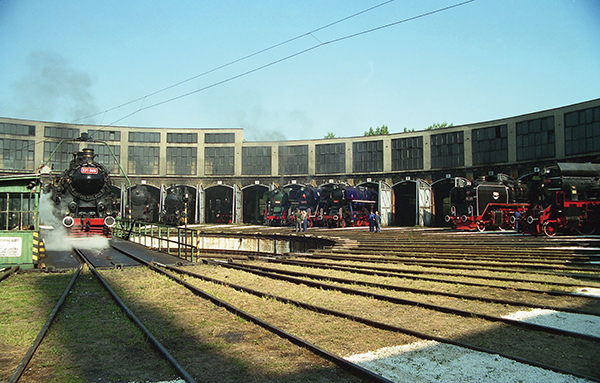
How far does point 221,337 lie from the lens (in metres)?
6.07

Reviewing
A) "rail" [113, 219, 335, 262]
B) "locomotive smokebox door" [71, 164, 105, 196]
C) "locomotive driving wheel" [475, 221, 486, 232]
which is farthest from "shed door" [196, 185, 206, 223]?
"locomotive driving wheel" [475, 221, 486, 232]

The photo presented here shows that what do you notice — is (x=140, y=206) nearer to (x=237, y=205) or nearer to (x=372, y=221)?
(x=237, y=205)

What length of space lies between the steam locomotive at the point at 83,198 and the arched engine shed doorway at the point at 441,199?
2847cm

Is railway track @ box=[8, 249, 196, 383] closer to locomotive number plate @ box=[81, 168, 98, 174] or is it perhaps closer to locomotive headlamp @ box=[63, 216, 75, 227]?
locomotive headlamp @ box=[63, 216, 75, 227]

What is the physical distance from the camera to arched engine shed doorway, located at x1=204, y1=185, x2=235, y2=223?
48.6 meters

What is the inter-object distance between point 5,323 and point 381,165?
38.7 metres

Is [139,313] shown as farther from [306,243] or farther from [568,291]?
[306,243]

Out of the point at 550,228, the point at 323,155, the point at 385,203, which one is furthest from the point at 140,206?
the point at 550,228

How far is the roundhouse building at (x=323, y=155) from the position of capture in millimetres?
33188

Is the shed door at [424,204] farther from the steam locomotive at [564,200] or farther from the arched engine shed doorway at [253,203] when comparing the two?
the arched engine shed doorway at [253,203]

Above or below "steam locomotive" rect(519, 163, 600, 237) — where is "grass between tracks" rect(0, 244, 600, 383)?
below

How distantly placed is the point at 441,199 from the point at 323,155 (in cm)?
1287

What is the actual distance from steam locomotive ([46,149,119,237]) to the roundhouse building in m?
17.4

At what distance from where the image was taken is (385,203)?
40.0 m
